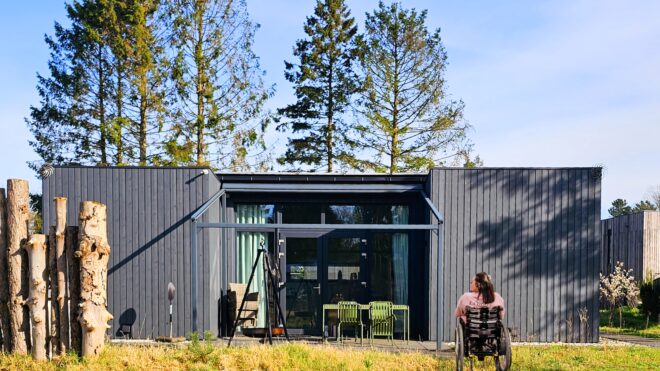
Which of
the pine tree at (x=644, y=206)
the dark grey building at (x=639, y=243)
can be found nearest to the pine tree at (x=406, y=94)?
the dark grey building at (x=639, y=243)

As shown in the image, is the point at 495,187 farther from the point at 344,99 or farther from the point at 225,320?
the point at 344,99

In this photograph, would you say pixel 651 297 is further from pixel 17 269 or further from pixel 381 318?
pixel 17 269

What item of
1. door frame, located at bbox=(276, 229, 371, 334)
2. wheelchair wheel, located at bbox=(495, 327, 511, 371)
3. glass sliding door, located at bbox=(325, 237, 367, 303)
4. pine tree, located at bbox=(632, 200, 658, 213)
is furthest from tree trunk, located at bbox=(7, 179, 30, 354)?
pine tree, located at bbox=(632, 200, 658, 213)

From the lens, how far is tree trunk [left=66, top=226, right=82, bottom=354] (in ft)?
22.8

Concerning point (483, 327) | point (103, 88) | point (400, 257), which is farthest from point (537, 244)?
point (103, 88)

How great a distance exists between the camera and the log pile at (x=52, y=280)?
22.5 ft

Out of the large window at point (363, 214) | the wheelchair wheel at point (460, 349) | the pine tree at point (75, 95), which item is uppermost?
the pine tree at point (75, 95)

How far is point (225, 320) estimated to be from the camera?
33.2 ft

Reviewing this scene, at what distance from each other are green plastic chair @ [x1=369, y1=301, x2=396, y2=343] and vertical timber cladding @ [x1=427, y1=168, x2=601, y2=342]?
0.68 meters

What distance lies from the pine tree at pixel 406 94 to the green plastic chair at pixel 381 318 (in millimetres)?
9697

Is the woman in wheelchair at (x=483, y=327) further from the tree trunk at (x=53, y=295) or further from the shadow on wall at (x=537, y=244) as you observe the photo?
the tree trunk at (x=53, y=295)

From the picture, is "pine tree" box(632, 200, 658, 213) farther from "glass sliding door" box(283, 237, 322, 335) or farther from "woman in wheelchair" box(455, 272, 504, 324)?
"woman in wheelchair" box(455, 272, 504, 324)

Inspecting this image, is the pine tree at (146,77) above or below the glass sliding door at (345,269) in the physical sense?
above

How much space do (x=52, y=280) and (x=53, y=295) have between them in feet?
0.59
